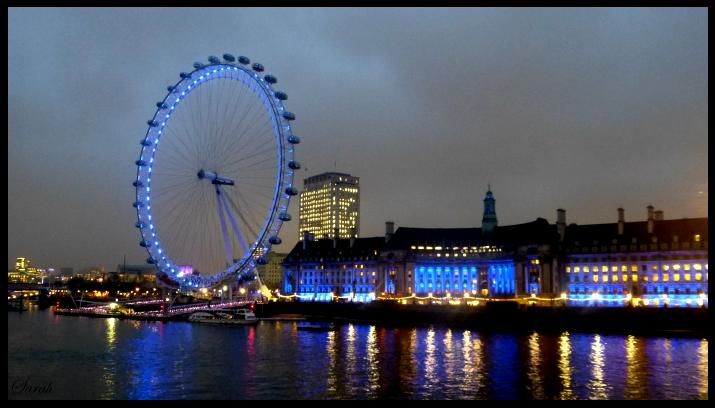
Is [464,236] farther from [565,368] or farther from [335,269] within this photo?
[565,368]

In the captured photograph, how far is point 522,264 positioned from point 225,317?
168 ft

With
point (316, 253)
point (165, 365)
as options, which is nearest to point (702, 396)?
point (165, 365)

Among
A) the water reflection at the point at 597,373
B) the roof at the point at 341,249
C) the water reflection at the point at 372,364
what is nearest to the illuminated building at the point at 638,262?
the roof at the point at 341,249

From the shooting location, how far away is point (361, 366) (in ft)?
176

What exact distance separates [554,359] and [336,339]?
2691 centimetres

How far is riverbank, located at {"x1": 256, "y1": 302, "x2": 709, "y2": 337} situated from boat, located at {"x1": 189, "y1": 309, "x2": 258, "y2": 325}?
1242 cm

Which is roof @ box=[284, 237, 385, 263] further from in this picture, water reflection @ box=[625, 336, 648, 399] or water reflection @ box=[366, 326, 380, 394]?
water reflection @ box=[625, 336, 648, 399]

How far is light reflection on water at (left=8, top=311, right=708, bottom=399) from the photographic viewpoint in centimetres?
4306

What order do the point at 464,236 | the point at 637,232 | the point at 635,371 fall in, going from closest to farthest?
the point at 635,371 < the point at 637,232 < the point at 464,236

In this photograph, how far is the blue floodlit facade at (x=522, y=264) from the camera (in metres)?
108

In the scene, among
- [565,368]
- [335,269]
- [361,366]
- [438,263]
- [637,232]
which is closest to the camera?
[565,368]

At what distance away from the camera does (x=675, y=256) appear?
107938 millimetres

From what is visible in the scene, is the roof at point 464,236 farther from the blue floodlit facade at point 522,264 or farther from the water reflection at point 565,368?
the water reflection at point 565,368

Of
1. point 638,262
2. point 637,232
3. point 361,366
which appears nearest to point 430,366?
point 361,366
